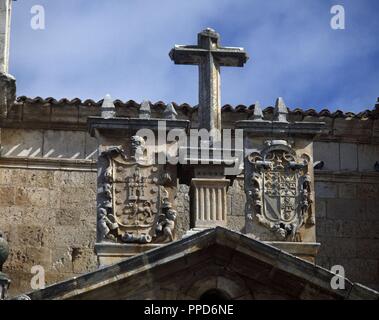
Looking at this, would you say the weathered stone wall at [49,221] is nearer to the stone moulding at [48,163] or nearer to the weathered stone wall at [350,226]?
the stone moulding at [48,163]

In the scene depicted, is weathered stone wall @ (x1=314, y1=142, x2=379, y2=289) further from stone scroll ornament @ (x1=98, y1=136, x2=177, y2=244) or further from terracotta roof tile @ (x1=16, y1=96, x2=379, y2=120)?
Result: stone scroll ornament @ (x1=98, y1=136, x2=177, y2=244)

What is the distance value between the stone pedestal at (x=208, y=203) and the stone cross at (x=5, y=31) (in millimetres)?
3229

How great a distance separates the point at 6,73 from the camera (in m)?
18.1

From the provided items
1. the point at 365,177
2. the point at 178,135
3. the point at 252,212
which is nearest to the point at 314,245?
the point at 252,212

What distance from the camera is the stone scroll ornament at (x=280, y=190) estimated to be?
53.1 ft

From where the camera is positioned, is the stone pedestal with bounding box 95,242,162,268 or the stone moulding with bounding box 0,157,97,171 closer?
the stone pedestal with bounding box 95,242,162,268

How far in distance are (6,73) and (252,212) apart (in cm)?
361

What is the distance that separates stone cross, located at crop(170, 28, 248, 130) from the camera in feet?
54.9

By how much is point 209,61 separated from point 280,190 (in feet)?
5.23

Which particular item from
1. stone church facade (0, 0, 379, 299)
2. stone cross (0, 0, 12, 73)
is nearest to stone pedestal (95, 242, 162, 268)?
stone church facade (0, 0, 379, 299)

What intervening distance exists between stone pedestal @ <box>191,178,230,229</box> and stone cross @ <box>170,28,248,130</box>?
0.73 m

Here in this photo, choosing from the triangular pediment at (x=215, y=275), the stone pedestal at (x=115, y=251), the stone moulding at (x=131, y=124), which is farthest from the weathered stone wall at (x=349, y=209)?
the stone pedestal at (x=115, y=251)

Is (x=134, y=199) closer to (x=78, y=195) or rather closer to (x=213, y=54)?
(x=213, y=54)
